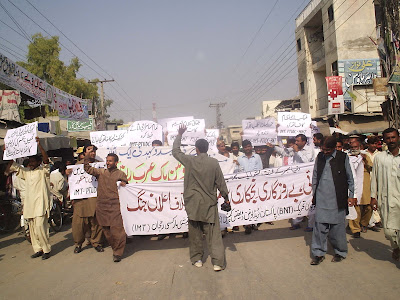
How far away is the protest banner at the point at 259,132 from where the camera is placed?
9211 millimetres

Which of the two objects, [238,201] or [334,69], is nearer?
[238,201]

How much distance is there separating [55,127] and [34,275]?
1453cm

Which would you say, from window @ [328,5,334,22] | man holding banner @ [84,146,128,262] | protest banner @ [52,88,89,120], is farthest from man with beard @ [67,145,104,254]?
window @ [328,5,334,22]

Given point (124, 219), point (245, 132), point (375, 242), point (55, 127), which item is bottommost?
point (375, 242)

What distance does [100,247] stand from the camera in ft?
19.3

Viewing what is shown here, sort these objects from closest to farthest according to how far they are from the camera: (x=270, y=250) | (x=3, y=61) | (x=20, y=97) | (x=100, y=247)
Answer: (x=270, y=250)
(x=100, y=247)
(x=3, y=61)
(x=20, y=97)

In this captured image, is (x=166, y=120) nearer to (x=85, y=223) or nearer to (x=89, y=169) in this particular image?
(x=85, y=223)

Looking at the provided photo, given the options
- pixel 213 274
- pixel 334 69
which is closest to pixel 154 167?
pixel 213 274

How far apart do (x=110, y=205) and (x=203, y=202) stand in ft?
5.31

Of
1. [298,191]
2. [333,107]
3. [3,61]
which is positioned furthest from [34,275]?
[333,107]

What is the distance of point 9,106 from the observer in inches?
439

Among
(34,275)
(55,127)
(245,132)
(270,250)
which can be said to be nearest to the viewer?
(34,275)

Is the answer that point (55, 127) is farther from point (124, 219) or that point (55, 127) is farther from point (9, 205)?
point (124, 219)

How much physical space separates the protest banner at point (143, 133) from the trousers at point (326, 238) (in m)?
5.45
